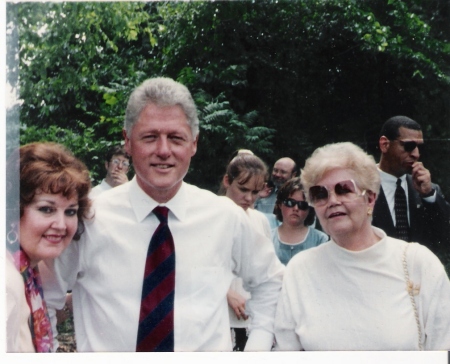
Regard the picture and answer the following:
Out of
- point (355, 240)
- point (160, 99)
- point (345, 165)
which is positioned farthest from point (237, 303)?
point (160, 99)

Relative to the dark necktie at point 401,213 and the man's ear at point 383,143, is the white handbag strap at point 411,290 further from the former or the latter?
the man's ear at point 383,143

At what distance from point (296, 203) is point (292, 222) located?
11 centimetres

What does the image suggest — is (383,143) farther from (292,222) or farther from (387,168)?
(292,222)

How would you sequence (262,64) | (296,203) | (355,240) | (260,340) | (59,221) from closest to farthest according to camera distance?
1. (59,221)
2. (355,240)
3. (260,340)
4. (296,203)
5. (262,64)

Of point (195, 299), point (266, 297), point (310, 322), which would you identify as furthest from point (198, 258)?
point (310, 322)

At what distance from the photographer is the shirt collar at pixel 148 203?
9.47ft

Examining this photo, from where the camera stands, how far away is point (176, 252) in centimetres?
295

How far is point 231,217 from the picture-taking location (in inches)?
116

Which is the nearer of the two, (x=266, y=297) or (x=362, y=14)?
(x=266, y=297)

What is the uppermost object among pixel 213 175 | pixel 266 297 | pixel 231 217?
pixel 213 175

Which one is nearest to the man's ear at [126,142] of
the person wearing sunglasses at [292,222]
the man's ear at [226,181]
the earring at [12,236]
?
the man's ear at [226,181]

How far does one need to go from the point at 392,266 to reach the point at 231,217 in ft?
2.74

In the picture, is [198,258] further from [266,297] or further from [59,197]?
[59,197]

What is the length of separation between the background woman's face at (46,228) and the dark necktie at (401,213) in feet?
5.51
